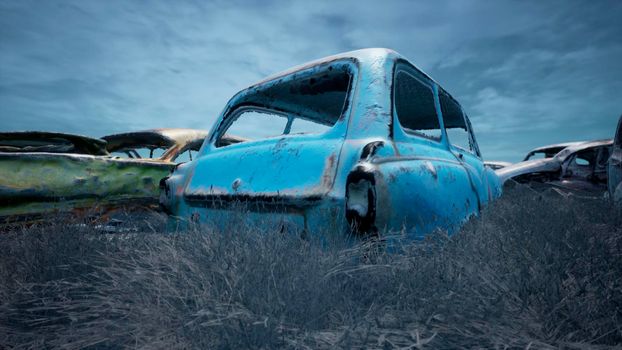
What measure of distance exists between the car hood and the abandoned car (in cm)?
472

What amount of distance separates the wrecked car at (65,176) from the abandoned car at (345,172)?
1.34 meters

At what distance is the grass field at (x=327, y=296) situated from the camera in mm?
1082

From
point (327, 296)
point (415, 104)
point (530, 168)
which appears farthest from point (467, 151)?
point (530, 168)

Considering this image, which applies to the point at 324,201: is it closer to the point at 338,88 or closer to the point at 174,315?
the point at 174,315

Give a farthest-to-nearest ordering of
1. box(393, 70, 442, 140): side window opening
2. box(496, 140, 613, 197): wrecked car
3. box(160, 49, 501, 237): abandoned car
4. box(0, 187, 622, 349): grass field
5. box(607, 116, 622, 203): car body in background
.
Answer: box(496, 140, 613, 197): wrecked car
box(607, 116, 622, 203): car body in background
box(393, 70, 442, 140): side window opening
box(160, 49, 501, 237): abandoned car
box(0, 187, 622, 349): grass field

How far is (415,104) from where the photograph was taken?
348 cm

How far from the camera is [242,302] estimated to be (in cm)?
121

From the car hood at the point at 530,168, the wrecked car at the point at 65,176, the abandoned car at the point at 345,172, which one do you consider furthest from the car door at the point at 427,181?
the car hood at the point at 530,168

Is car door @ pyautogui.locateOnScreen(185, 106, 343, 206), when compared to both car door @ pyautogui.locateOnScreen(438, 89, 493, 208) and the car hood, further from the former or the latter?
the car hood

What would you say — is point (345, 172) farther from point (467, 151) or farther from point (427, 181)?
point (467, 151)

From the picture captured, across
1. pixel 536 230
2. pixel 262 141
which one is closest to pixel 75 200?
pixel 262 141

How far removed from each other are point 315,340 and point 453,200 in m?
1.31

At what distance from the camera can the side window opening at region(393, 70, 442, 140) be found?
2731mm

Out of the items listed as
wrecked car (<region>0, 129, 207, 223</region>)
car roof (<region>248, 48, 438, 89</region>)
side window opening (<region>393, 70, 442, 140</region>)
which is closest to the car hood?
side window opening (<region>393, 70, 442, 140</region>)
